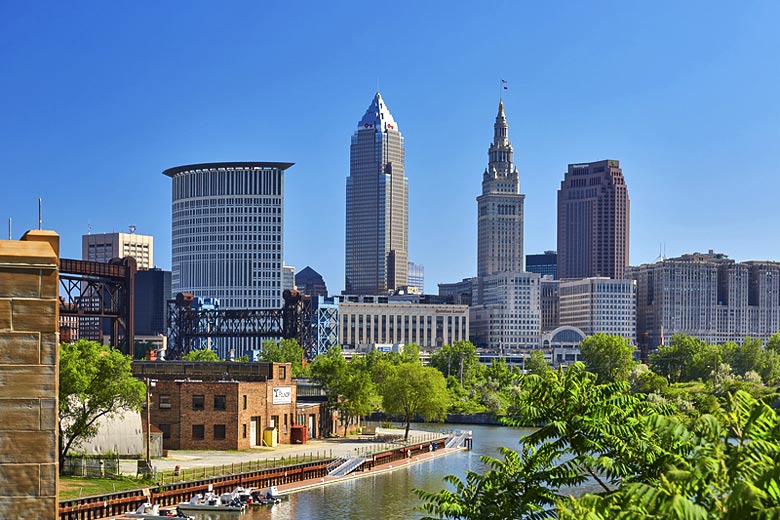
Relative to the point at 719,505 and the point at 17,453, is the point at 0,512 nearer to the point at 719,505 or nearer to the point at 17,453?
the point at 17,453

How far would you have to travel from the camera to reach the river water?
79625 mm

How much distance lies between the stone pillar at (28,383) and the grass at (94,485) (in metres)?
60.3

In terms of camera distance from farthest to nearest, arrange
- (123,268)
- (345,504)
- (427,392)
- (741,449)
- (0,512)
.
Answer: (123,268) < (427,392) < (345,504) < (741,449) < (0,512)

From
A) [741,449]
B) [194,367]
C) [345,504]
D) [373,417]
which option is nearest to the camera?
[741,449]

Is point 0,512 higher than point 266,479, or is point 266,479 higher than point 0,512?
point 0,512

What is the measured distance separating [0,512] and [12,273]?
3030 millimetres

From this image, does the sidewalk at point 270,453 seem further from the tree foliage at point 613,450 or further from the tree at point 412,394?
the tree foliage at point 613,450

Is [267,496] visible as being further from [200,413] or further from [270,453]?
[200,413]

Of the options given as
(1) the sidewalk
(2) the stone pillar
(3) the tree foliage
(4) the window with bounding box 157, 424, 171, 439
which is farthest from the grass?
(2) the stone pillar

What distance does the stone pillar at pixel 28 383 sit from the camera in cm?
1584

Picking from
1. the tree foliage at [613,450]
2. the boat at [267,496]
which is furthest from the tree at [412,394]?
the tree foliage at [613,450]

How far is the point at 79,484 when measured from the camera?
3189 inches

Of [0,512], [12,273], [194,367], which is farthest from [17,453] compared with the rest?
[194,367]

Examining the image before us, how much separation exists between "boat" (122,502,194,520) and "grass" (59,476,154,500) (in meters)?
3.30
